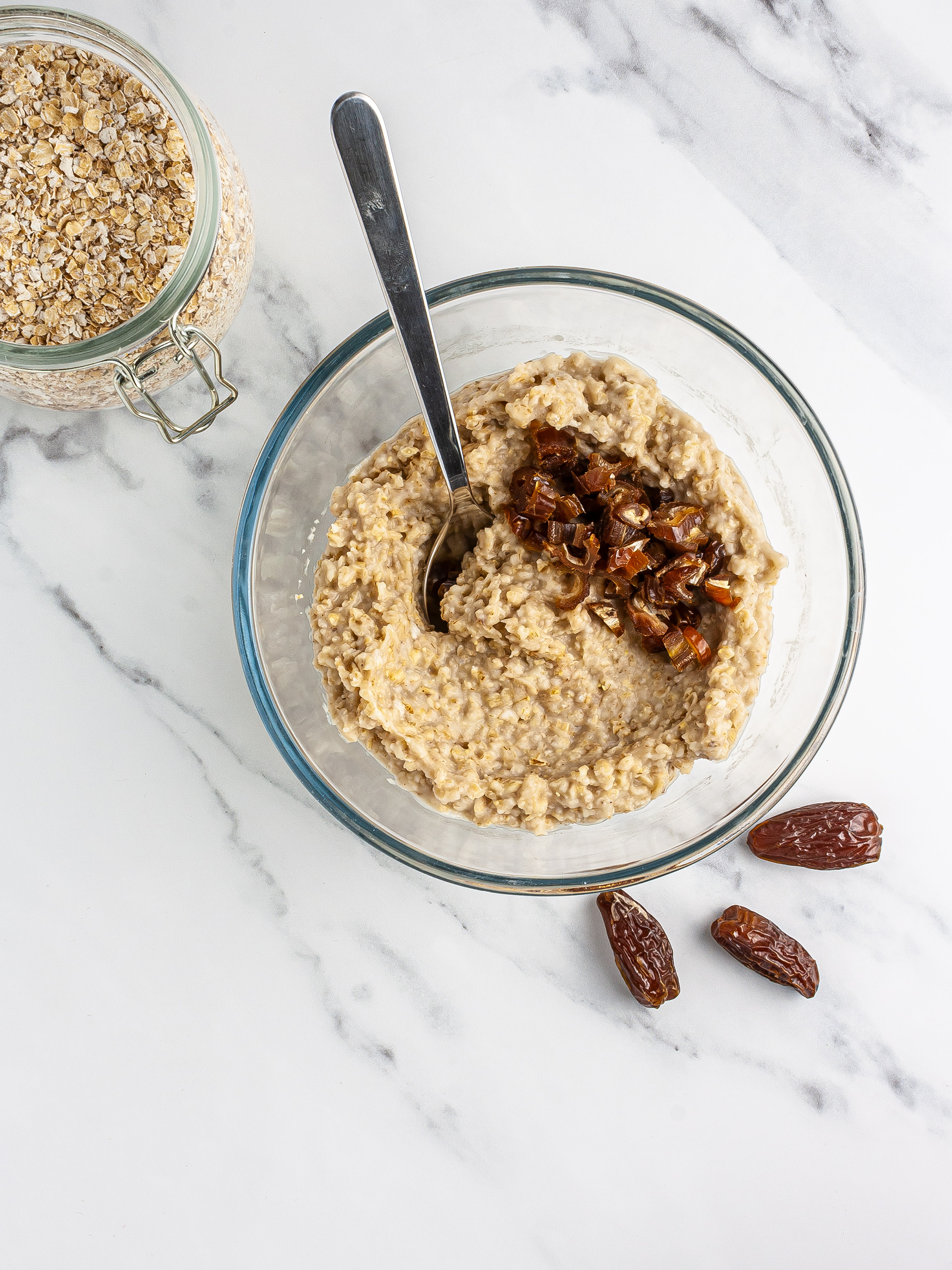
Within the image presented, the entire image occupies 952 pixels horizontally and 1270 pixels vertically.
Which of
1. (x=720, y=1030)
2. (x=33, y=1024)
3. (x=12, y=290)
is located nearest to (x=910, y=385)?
(x=720, y=1030)

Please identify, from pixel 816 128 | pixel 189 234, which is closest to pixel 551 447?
pixel 189 234

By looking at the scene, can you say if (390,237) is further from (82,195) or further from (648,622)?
(648,622)

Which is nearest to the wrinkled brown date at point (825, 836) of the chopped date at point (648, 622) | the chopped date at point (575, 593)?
the chopped date at point (648, 622)

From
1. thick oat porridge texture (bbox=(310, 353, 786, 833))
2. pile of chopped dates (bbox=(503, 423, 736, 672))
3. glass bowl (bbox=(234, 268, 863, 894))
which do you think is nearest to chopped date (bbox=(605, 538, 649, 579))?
pile of chopped dates (bbox=(503, 423, 736, 672))

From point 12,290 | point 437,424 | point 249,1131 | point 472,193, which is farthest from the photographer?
point 249,1131

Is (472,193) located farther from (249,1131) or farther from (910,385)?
(249,1131)

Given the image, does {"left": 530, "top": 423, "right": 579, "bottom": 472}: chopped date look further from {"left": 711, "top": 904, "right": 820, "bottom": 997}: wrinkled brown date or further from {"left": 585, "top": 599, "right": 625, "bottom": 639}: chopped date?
{"left": 711, "top": 904, "right": 820, "bottom": 997}: wrinkled brown date

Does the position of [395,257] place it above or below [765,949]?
above
